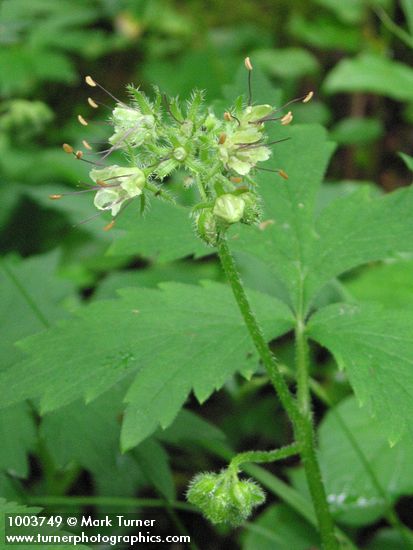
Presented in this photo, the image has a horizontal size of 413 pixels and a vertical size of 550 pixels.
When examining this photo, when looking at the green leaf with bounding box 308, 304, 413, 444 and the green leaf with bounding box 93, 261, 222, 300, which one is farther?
the green leaf with bounding box 93, 261, 222, 300

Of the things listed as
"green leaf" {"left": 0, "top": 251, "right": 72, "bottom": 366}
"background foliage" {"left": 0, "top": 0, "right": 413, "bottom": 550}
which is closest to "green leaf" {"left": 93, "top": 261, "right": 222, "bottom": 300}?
"background foliage" {"left": 0, "top": 0, "right": 413, "bottom": 550}

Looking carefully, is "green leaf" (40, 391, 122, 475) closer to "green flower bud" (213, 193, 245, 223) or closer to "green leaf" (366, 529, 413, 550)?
"green flower bud" (213, 193, 245, 223)

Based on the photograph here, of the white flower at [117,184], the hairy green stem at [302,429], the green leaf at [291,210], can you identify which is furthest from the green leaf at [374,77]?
the white flower at [117,184]

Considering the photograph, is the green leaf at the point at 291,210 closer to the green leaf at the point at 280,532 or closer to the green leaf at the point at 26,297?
the green leaf at the point at 26,297

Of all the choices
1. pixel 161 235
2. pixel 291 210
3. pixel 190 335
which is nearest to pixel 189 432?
pixel 190 335

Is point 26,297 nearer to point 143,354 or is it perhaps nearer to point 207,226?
point 143,354

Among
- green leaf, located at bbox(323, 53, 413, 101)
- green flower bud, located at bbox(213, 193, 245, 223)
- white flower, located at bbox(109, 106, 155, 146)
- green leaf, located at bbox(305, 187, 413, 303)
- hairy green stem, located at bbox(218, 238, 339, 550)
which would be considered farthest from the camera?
green leaf, located at bbox(323, 53, 413, 101)

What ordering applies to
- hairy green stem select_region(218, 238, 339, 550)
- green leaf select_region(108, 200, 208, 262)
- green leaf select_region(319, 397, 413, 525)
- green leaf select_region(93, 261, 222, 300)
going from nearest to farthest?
hairy green stem select_region(218, 238, 339, 550) < green leaf select_region(108, 200, 208, 262) < green leaf select_region(319, 397, 413, 525) < green leaf select_region(93, 261, 222, 300)

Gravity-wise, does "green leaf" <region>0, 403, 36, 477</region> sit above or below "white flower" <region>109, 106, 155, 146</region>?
below

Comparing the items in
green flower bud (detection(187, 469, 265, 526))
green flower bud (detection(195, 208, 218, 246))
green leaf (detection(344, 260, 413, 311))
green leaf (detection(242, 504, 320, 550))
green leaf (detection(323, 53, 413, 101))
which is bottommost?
green flower bud (detection(187, 469, 265, 526))
